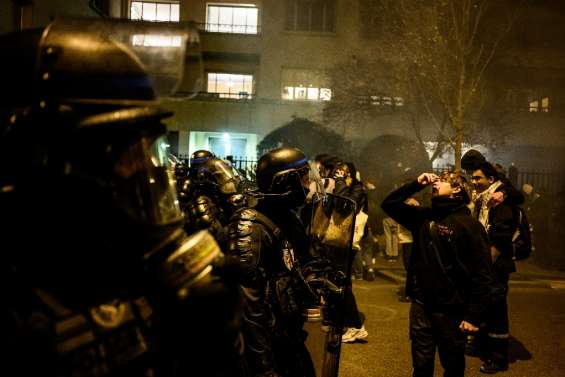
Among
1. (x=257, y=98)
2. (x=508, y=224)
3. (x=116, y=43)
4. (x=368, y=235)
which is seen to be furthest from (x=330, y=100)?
(x=116, y=43)

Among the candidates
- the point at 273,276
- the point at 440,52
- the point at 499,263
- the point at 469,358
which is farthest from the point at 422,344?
the point at 440,52

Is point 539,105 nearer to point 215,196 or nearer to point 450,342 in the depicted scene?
point 215,196

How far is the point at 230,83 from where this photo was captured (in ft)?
88.1

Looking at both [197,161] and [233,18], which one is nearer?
[197,161]

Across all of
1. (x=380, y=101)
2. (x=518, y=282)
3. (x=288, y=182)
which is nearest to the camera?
(x=288, y=182)

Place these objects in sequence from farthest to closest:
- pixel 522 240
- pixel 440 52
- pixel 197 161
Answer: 1. pixel 440 52
2. pixel 197 161
3. pixel 522 240

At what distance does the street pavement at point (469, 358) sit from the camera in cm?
579

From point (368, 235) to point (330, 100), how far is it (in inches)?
533

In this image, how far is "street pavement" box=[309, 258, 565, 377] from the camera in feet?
19.0

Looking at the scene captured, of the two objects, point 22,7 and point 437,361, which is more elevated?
point 22,7

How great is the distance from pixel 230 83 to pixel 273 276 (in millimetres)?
24384

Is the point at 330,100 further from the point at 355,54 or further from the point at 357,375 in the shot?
the point at 357,375

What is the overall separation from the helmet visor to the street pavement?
7.24ft

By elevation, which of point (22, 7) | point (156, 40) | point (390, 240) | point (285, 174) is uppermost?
point (22, 7)
